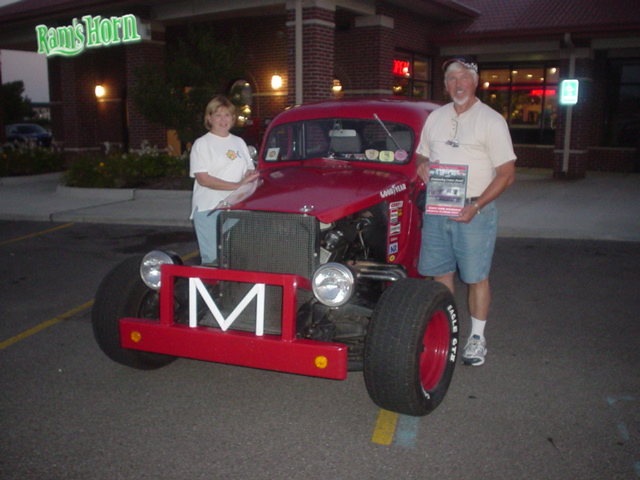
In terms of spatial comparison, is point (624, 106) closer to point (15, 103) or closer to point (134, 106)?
point (134, 106)

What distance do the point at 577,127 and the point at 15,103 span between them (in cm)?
4231

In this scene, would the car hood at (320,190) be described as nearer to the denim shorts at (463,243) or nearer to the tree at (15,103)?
the denim shorts at (463,243)

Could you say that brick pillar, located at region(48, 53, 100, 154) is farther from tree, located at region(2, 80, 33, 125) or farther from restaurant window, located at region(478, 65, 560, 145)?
tree, located at region(2, 80, 33, 125)

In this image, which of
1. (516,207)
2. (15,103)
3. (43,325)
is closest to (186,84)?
(516,207)

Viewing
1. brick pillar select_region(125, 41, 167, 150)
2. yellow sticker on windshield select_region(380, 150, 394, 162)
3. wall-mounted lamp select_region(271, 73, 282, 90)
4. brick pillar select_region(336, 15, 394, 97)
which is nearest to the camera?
yellow sticker on windshield select_region(380, 150, 394, 162)

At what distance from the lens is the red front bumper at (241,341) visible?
10.9 feet

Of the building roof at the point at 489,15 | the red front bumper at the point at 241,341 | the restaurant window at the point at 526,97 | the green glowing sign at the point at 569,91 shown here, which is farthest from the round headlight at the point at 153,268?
the restaurant window at the point at 526,97

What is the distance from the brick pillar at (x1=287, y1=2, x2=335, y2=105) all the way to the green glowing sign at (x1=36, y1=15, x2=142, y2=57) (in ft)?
13.8

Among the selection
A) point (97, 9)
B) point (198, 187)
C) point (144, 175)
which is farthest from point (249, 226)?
point (97, 9)

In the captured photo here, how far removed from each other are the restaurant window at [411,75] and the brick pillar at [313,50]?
3.38 m

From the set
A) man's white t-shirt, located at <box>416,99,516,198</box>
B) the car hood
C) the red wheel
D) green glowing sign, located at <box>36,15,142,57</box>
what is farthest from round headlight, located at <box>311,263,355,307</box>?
green glowing sign, located at <box>36,15,142,57</box>

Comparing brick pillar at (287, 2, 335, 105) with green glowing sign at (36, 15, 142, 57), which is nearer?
brick pillar at (287, 2, 335, 105)

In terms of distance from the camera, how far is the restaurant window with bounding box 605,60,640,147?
57.9ft

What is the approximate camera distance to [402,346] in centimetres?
335
